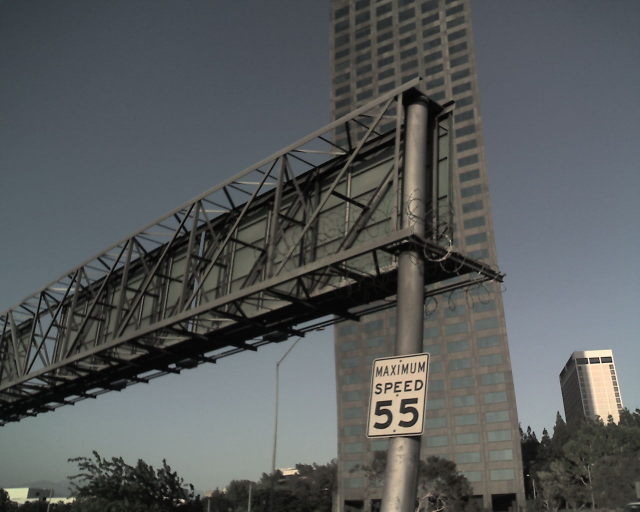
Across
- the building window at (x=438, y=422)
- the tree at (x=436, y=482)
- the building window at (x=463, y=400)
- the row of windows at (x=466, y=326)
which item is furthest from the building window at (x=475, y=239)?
the tree at (x=436, y=482)

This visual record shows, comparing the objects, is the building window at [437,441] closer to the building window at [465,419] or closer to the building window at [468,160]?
the building window at [465,419]

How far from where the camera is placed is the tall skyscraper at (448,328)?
103375 millimetres

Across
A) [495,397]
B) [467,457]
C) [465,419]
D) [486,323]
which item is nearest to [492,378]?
[495,397]

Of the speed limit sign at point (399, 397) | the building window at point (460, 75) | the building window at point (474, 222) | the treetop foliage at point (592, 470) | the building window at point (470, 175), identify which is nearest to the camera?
the speed limit sign at point (399, 397)

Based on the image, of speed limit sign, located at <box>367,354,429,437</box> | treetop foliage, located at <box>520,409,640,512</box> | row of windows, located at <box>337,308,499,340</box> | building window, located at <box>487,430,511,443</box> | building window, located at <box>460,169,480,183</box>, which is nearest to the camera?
speed limit sign, located at <box>367,354,429,437</box>

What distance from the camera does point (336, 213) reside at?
15.9 m

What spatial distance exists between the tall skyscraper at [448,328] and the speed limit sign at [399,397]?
87.0m

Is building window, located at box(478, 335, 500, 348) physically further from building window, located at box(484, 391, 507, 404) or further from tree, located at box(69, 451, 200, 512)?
tree, located at box(69, 451, 200, 512)

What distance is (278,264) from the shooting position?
58.1 ft

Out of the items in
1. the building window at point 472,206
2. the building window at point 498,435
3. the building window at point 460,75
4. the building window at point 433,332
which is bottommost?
the building window at point 498,435

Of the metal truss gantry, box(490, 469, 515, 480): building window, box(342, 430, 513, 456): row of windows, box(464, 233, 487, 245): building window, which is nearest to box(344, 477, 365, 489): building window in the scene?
box(342, 430, 513, 456): row of windows

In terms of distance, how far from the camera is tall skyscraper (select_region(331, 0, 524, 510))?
10338cm

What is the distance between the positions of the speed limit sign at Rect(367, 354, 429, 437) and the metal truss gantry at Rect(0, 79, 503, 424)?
290 centimetres

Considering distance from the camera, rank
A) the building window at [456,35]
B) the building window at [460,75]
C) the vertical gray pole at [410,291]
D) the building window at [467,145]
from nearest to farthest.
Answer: the vertical gray pole at [410,291] < the building window at [467,145] < the building window at [460,75] < the building window at [456,35]
